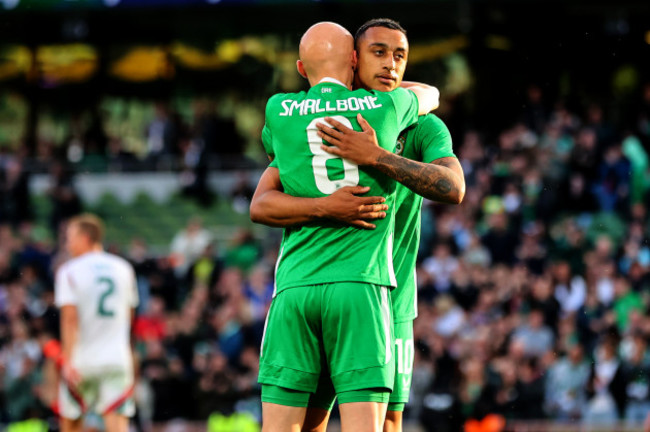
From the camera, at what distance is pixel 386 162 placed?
4.59 metres

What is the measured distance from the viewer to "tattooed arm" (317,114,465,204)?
14.9 feet

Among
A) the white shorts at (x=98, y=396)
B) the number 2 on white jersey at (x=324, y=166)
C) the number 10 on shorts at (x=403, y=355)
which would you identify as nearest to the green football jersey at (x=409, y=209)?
the number 10 on shorts at (x=403, y=355)

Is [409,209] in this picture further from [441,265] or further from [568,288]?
[441,265]

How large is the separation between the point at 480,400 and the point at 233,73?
48.0ft

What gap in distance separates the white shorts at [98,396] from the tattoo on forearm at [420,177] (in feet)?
19.7

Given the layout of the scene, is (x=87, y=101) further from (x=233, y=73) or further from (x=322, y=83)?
(x=322, y=83)

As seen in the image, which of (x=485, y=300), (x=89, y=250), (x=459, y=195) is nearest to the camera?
(x=459, y=195)

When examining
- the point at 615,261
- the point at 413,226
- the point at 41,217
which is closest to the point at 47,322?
the point at 41,217

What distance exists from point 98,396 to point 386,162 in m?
6.14

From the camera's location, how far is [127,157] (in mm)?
21125

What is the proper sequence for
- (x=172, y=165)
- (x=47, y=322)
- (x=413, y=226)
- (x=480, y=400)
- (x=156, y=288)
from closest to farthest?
(x=413, y=226) → (x=480, y=400) → (x=47, y=322) → (x=156, y=288) → (x=172, y=165)

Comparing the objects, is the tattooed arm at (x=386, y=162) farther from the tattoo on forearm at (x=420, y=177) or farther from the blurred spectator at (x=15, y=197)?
the blurred spectator at (x=15, y=197)

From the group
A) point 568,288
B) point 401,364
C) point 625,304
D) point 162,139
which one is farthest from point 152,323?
point 401,364

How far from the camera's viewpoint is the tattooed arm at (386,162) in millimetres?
4555
